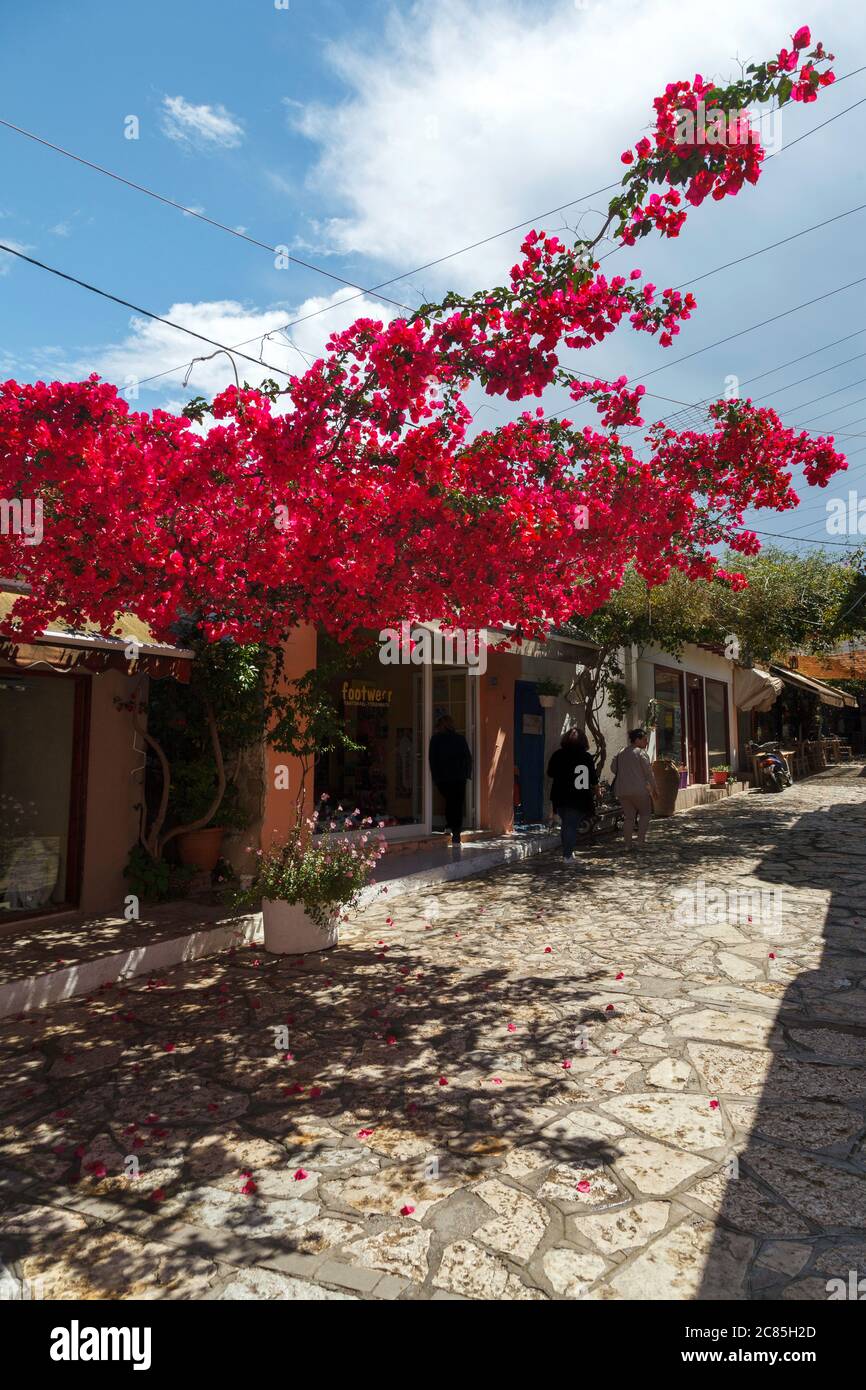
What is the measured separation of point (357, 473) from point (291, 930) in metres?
3.96

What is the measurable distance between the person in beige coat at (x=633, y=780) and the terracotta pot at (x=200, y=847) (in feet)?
20.2

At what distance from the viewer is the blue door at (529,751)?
1514 cm

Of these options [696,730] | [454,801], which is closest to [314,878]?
[454,801]

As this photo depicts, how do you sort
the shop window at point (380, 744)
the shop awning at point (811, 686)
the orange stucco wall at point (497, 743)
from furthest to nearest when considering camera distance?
the shop awning at point (811, 686) < the orange stucco wall at point (497, 743) < the shop window at point (380, 744)

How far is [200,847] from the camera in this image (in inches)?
362

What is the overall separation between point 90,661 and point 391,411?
3.64 m

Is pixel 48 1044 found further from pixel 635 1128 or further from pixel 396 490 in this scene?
pixel 396 490

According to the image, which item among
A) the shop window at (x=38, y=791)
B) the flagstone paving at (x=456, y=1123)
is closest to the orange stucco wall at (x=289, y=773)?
the shop window at (x=38, y=791)

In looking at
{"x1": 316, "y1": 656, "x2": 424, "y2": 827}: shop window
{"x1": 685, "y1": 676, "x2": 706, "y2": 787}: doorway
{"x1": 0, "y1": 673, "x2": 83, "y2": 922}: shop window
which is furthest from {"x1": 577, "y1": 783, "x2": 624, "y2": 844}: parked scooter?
{"x1": 0, "y1": 673, "x2": 83, "y2": 922}: shop window

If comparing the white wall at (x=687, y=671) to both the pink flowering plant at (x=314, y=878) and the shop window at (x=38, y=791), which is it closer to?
the pink flowering plant at (x=314, y=878)

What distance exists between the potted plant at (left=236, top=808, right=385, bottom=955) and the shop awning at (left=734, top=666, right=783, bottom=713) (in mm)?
18466

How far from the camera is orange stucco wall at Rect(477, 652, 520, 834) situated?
13750 millimetres
